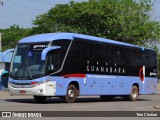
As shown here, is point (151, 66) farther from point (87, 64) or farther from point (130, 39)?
point (130, 39)

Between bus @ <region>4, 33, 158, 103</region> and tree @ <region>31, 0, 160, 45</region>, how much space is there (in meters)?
19.6

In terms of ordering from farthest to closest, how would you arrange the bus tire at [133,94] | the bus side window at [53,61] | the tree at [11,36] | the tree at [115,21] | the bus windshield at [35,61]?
1. the tree at [11,36]
2. the tree at [115,21]
3. the bus tire at [133,94]
4. the bus side window at [53,61]
5. the bus windshield at [35,61]

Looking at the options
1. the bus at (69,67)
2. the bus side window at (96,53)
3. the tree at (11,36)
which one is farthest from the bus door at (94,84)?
the tree at (11,36)

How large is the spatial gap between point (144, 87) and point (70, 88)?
8146 mm

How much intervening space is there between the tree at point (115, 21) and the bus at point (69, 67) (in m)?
19.6

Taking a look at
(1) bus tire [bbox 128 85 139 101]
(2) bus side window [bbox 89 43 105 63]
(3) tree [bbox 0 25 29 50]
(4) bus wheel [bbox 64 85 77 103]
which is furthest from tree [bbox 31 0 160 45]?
(3) tree [bbox 0 25 29 50]

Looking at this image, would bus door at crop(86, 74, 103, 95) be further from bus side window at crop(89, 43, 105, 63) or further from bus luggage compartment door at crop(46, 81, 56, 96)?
bus luggage compartment door at crop(46, 81, 56, 96)

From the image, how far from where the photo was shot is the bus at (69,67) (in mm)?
21141

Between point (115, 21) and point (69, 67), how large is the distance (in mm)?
25112

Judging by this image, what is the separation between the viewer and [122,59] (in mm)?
26859

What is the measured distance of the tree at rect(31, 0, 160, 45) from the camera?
47.1 m

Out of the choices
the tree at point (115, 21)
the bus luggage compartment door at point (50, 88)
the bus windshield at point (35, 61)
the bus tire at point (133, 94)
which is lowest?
the bus tire at point (133, 94)

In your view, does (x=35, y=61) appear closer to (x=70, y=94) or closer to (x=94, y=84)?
(x=70, y=94)

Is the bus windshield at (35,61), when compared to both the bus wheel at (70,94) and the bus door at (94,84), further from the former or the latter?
the bus door at (94,84)
